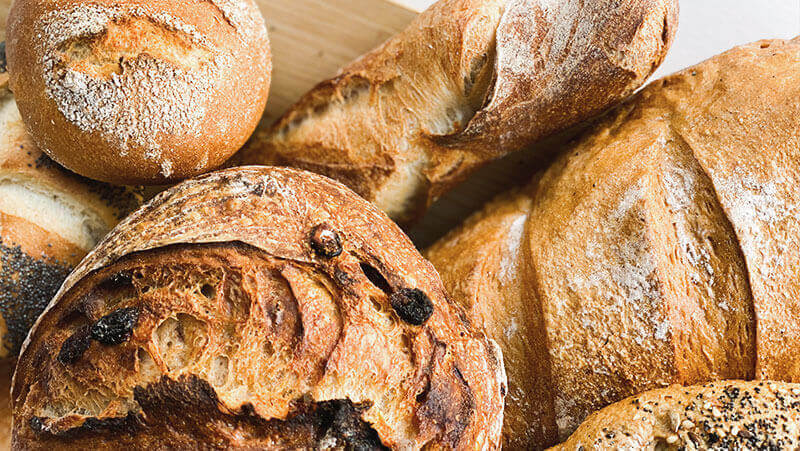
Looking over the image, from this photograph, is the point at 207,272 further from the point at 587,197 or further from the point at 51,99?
the point at 587,197

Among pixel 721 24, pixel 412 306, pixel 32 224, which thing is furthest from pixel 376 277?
pixel 721 24

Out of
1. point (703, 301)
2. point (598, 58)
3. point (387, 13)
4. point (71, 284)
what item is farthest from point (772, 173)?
point (71, 284)

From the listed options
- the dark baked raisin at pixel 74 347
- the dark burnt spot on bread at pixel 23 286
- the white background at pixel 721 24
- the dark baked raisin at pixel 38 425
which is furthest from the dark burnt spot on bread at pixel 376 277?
the white background at pixel 721 24

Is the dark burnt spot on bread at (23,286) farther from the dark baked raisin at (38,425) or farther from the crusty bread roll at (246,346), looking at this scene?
the dark baked raisin at (38,425)

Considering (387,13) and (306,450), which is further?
(387,13)

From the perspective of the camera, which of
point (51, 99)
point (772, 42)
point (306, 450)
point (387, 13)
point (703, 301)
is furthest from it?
point (387, 13)

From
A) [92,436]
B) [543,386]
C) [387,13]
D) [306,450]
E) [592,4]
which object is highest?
[592,4]
